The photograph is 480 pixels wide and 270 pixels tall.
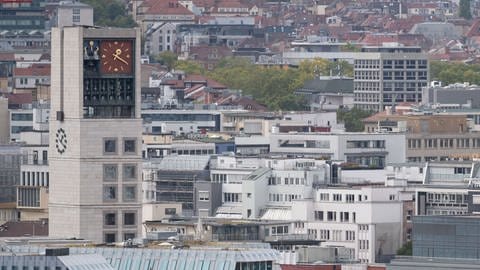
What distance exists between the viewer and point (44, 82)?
177m

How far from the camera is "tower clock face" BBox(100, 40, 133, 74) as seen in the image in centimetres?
9494

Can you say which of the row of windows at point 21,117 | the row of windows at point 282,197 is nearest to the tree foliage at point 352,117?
the row of windows at point 21,117

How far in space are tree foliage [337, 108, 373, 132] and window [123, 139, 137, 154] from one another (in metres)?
68.8

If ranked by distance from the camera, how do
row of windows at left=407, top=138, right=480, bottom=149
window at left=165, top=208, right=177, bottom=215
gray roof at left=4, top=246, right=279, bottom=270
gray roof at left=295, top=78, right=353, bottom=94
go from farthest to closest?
1. gray roof at left=295, top=78, right=353, bottom=94
2. row of windows at left=407, top=138, right=480, bottom=149
3. window at left=165, top=208, right=177, bottom=215
4. gray roof at left=4, top=246, right=279, bottom=270

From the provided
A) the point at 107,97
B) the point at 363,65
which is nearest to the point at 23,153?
the point at 107,97

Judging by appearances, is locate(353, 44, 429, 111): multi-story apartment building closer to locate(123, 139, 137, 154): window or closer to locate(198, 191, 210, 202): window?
locate(198, 191, 210, 202): window

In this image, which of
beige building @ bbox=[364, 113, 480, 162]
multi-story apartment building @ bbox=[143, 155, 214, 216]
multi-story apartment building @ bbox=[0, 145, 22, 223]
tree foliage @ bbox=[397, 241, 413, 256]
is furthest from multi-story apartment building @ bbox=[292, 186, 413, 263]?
beige building @ bbox=[364, 113, 480, 162]

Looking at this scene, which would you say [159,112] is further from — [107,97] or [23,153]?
[107,97]

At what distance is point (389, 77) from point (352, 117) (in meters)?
19.1

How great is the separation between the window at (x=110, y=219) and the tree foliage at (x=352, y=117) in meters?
69.9

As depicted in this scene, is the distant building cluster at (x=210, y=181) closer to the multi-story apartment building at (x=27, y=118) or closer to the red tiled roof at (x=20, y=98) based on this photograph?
the multi-story apartment building at (x=27, y=118)

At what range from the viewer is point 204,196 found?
A: 120 m

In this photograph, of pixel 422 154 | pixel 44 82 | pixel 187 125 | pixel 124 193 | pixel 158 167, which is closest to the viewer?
pixel 124 193

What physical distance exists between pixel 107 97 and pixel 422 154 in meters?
46.5
